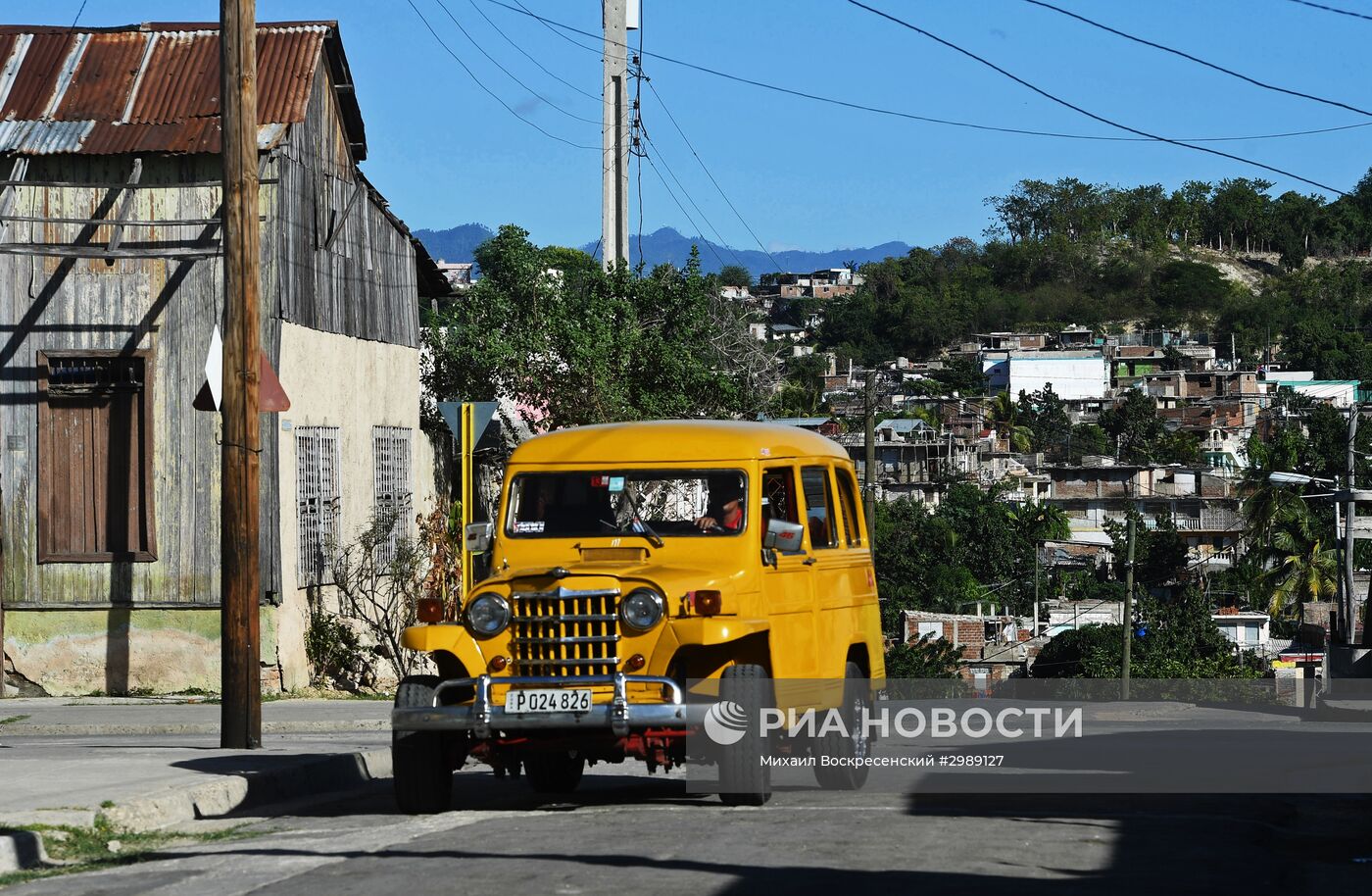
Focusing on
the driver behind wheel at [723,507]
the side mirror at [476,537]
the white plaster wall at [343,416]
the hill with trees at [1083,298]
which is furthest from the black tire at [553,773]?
the hill with trees at [1083,298]

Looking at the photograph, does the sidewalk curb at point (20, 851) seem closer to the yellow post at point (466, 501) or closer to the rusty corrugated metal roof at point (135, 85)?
the yellow post at point (466, 501)

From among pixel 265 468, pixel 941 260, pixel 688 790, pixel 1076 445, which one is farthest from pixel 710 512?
pixel 941 260

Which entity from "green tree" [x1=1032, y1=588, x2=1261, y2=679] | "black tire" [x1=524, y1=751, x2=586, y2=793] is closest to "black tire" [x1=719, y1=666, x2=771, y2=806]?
"black tire" [x1=524, y1=751, x2=586, y2=793]

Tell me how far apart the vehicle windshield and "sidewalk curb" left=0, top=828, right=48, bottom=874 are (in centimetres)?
370

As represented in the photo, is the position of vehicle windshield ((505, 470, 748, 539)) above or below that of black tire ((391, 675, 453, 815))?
above

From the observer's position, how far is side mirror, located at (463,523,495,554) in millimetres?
11492

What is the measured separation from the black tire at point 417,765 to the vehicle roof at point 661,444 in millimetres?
2002

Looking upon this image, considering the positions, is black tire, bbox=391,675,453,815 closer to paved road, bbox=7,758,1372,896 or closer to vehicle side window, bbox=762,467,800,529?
paved road, bbox=7,758,1372,896

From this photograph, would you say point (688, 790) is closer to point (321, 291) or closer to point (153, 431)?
point (153, 431)

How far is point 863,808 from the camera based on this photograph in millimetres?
10422

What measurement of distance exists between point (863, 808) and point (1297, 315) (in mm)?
171775

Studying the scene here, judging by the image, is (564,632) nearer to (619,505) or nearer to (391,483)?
(619,505)

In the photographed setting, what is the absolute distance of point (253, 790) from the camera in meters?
11.6

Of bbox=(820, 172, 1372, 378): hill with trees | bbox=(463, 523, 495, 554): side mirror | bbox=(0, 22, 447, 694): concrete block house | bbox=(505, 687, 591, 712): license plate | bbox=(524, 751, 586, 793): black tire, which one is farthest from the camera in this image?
bbox=(820, 172, 1372, 378): hill with trees
